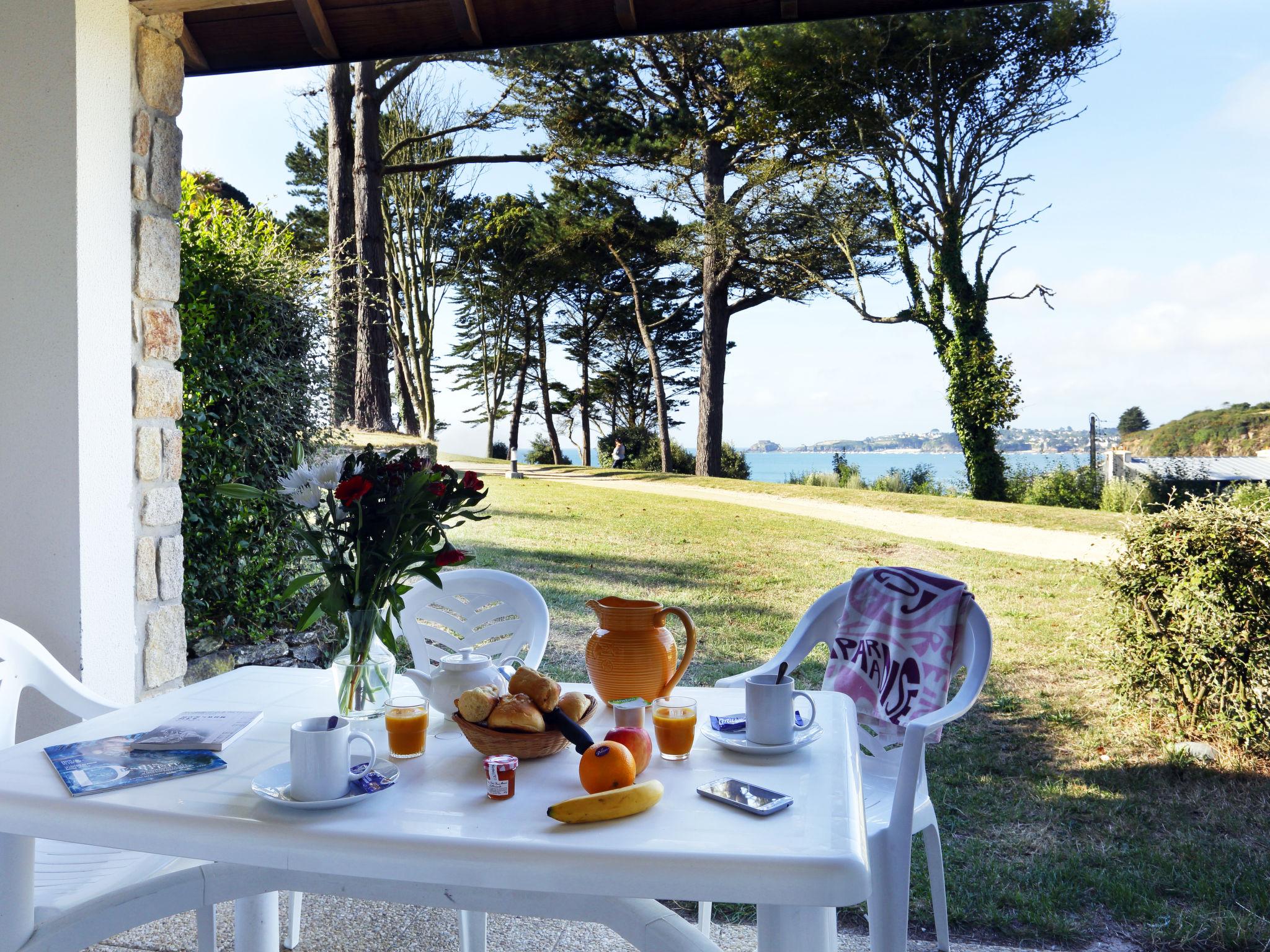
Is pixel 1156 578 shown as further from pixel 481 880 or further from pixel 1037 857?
pixel 481 880

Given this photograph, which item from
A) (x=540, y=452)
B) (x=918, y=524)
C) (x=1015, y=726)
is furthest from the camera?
(x=540, y=452)

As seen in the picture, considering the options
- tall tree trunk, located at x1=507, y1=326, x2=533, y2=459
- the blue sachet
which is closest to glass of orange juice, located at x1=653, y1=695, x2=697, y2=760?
the blue sachet

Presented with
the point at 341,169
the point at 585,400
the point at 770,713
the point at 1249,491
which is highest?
the point at 341,169

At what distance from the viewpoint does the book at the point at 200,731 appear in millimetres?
1244

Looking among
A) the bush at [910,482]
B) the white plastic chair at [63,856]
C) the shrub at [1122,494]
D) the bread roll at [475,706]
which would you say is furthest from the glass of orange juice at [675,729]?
the bush at [910,482]

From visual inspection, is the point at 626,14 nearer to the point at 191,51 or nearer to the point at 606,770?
the point at 191,51

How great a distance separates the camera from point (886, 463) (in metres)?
6.71

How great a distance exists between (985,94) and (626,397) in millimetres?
3827

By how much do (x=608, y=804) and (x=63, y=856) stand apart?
3.50ft

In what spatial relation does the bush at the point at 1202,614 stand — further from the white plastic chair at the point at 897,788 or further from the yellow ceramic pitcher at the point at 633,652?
the yellow ceramic pitcher at the point at 633,652

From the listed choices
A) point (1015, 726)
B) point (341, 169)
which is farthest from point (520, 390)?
point (1015, 726)

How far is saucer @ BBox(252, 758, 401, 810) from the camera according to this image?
1.03m

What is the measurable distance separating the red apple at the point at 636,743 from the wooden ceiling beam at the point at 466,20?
184cm

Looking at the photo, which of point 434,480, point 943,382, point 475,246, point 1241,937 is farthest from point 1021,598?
point 475,246
